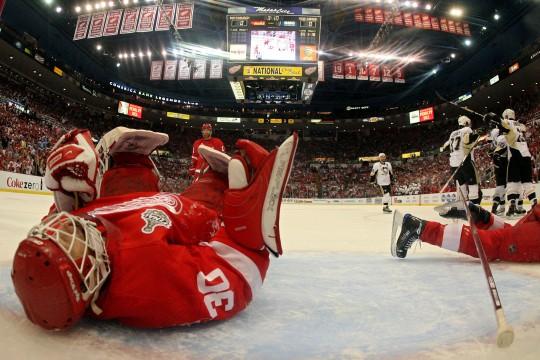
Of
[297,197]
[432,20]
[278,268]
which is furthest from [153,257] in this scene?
[297,197]

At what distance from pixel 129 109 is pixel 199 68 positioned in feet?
29.4

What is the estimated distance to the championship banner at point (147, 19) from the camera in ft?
36.6

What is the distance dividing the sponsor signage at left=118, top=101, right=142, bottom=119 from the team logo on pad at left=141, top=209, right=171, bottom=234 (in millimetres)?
23780

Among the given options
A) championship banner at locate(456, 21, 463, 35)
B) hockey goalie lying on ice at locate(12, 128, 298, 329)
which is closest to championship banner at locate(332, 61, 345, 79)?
championship banner at locate(456, 21, 463, 35)

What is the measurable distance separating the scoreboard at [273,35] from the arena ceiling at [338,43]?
2.34ft

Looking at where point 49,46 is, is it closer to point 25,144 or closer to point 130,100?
point 130,100

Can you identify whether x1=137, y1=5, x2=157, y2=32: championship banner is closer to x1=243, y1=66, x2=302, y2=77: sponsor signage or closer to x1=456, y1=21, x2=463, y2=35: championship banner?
x1=243, y1=66, x2=302, y2=77: sponsor signage

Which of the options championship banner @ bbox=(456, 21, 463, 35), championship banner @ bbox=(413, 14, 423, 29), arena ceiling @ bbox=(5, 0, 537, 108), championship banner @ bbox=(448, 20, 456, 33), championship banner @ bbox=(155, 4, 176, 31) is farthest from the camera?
championship banner @ bbox=(456, 21, 463, 35)

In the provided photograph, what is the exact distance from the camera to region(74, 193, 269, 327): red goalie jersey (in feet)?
2.89

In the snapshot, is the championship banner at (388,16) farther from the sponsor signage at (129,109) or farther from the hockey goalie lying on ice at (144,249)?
the sponsor signage at (129,109)

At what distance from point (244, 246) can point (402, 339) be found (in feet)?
1.67

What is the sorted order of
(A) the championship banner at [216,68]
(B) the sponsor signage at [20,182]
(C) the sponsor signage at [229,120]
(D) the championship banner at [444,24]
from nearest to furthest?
(B) the sponsor signage at [20,182] → (D) the championship banner at [444,24] → (A) the championship banner at [216,68] → (C) the sponsor signage at [229,120]

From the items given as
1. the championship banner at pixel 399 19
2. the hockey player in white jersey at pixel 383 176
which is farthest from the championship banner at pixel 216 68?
the hockey player in white jersey at pixel 383 176

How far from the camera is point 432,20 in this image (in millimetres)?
14547
